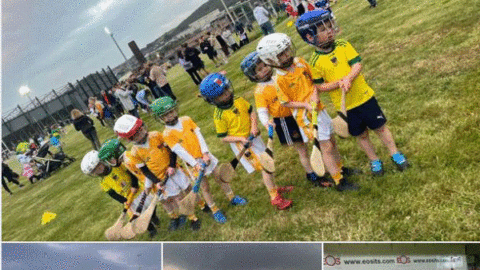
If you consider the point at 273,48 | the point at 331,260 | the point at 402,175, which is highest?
the point at 273,48

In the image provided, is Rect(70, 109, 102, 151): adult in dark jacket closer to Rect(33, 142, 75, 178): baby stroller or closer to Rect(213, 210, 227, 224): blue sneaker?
Rect(33, 142, 75, 178): baby stroller

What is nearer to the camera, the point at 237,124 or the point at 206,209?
the point at 237,124

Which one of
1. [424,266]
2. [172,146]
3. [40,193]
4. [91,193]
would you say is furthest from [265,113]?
[40,193]

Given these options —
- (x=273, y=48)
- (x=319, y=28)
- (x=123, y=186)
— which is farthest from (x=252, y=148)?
(x=123, y=186)

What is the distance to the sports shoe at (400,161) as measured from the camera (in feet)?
12.0

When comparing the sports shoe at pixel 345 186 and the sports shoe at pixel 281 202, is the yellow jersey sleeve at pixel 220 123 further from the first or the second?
the sports shoe at pixel 345 186

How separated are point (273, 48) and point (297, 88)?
44cm

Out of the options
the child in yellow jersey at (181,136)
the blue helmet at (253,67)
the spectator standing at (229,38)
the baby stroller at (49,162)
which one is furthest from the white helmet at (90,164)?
the spectator standing at (229,38)

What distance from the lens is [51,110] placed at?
95.0 ft

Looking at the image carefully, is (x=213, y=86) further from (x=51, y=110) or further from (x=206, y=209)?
(x=51, y=110)

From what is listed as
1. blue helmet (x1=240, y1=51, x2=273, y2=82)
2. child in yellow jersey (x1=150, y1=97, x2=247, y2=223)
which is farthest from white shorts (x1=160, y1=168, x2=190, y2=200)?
blue helmet (x1=240, y1=51, x2=273, y2=82)

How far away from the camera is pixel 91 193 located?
8.69 metres

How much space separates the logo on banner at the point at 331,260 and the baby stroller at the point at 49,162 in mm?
12349

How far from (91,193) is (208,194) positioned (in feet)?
16.5
